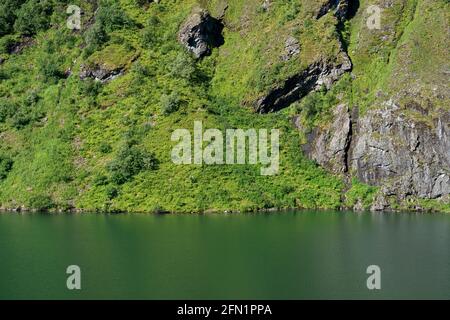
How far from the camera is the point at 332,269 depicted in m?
62.4

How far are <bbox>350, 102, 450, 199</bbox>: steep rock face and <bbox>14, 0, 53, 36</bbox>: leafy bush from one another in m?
93.8

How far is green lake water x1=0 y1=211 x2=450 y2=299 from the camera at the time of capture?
180 feet

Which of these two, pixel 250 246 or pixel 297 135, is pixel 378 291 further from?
pixel 297 135

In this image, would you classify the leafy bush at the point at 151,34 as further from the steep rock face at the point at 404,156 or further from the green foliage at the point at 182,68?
the steep rock face at the point at 404,156

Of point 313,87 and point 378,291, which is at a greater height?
point 313,87

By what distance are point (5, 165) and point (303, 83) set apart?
64.8 meters

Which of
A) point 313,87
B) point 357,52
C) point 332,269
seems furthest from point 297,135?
point 332,269

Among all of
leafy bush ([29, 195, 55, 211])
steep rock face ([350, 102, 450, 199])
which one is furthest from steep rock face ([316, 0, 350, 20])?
leafy bush ([29, 195, 55, 211])

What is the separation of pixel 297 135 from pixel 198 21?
3996 cm

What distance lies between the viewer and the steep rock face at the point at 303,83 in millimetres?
134250

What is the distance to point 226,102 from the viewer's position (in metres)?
138

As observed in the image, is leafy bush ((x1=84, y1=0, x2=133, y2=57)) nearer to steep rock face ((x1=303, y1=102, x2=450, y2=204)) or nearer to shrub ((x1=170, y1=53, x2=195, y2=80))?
shrub ((x1=170, y1=53, x2=195, y2=80))

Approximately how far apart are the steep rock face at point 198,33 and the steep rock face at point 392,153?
42.4 m

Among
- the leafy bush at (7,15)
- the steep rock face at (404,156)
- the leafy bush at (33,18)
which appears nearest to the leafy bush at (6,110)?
Answer: the leafy bush at (33,18)
